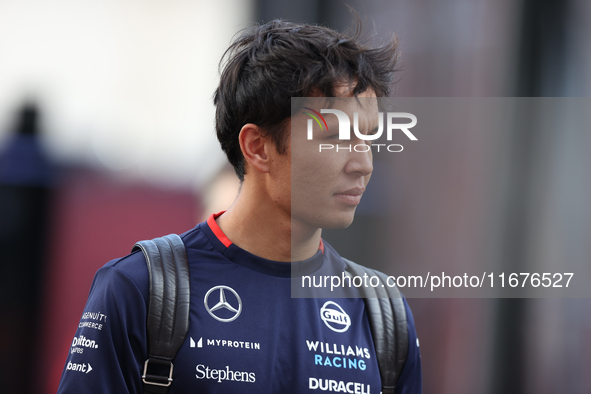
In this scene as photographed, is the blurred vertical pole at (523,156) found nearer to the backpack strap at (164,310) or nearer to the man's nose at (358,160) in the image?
the man's nose at (358,160)

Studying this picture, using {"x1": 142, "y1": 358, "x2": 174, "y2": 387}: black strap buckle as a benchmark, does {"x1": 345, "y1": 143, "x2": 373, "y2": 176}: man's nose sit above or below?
above

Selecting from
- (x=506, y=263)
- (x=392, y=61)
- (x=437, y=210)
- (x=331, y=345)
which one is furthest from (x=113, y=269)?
(x=506, y=263)

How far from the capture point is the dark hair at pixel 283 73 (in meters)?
1.79

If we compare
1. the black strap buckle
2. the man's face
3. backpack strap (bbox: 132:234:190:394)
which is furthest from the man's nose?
the black strap buckle

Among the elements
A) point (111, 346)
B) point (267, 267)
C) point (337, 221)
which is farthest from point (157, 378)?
point (337, 221)

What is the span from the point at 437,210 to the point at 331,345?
1.89 m

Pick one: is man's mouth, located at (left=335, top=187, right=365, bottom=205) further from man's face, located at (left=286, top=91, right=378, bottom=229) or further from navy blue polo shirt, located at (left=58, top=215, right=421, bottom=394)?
navy blue polo shirt, located at (left=58, top=215, right=421, bottom=394)

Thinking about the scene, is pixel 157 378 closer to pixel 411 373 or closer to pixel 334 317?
pixel 334 317

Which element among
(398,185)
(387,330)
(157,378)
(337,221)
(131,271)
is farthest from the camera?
(398,185)

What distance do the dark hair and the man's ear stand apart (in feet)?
0.10

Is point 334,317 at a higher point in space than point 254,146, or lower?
lower

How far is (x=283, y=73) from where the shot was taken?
1813mm

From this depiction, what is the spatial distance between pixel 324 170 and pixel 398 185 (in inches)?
66.0

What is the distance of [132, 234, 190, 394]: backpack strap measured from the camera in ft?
4.99
